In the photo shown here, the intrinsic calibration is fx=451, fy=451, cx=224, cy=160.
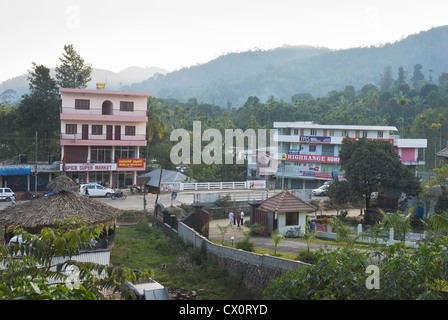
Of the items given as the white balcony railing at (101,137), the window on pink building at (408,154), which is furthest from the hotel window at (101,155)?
the window on pink building at (408,154)

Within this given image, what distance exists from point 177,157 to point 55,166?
10.6m

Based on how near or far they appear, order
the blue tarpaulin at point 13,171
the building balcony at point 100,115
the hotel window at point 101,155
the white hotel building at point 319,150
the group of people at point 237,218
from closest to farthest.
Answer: the group of people at point 237,218, the blue tarpaulin at point 13,171, the building balcony at point 100,115, the hotel window at point 101,155, the white hotel building at point 319,150

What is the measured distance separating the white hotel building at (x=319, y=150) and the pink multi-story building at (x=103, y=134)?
13.1 meters

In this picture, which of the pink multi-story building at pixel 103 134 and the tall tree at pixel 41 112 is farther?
the tall tree at pixel 41 112

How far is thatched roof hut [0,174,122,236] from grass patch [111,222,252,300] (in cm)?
164

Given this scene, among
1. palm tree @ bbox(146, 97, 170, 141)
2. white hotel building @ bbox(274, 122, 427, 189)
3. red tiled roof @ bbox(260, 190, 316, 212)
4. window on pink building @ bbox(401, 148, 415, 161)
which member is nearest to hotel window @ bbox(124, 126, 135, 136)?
palm tree @ bbox(146, 97, 170, 141)

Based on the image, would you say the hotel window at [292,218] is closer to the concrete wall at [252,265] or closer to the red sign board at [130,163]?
the concrete wall at [252,265]

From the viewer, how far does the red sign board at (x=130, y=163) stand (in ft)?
110

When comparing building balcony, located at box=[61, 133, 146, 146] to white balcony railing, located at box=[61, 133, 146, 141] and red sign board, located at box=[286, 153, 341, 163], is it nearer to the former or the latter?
white balcony railing, located at box=[61, 133, 146, 141]

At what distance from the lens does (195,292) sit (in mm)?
14078

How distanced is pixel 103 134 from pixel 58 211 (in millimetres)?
17744

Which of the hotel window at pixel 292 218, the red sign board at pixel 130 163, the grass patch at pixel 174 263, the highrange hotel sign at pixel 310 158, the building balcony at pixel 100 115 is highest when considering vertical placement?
the building balcony at pixel 100 115

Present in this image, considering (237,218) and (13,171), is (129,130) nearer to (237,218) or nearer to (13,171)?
(13,171)
